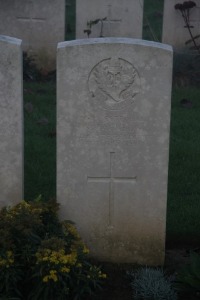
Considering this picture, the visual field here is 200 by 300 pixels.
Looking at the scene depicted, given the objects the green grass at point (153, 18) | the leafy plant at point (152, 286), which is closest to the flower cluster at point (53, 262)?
the leafy plant at point (152, 286)

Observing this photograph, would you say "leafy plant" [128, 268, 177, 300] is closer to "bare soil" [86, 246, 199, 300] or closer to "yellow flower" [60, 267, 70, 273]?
"bare soil" [86, 246, 199, 300]

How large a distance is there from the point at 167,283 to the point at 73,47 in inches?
69.5

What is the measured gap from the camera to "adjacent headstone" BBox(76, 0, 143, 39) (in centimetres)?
1167

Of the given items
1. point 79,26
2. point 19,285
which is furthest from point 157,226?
point 79,26

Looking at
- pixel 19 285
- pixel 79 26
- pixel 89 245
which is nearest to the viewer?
pixel 19 285

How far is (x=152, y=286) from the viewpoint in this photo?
4.74 meters

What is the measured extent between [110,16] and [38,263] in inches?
314

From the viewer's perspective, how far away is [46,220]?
4996mm

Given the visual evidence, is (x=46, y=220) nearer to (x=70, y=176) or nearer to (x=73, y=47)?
(x=70, y=176)

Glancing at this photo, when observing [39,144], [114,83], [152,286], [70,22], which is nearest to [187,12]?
[70,22]

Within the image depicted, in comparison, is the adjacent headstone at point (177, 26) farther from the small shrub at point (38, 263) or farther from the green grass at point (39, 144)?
the small shrub at point (38, 263)

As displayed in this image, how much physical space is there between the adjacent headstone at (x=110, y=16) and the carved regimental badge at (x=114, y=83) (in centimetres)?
681

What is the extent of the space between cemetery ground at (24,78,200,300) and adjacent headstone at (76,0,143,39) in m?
1.54

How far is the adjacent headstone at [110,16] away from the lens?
38.3 ft
